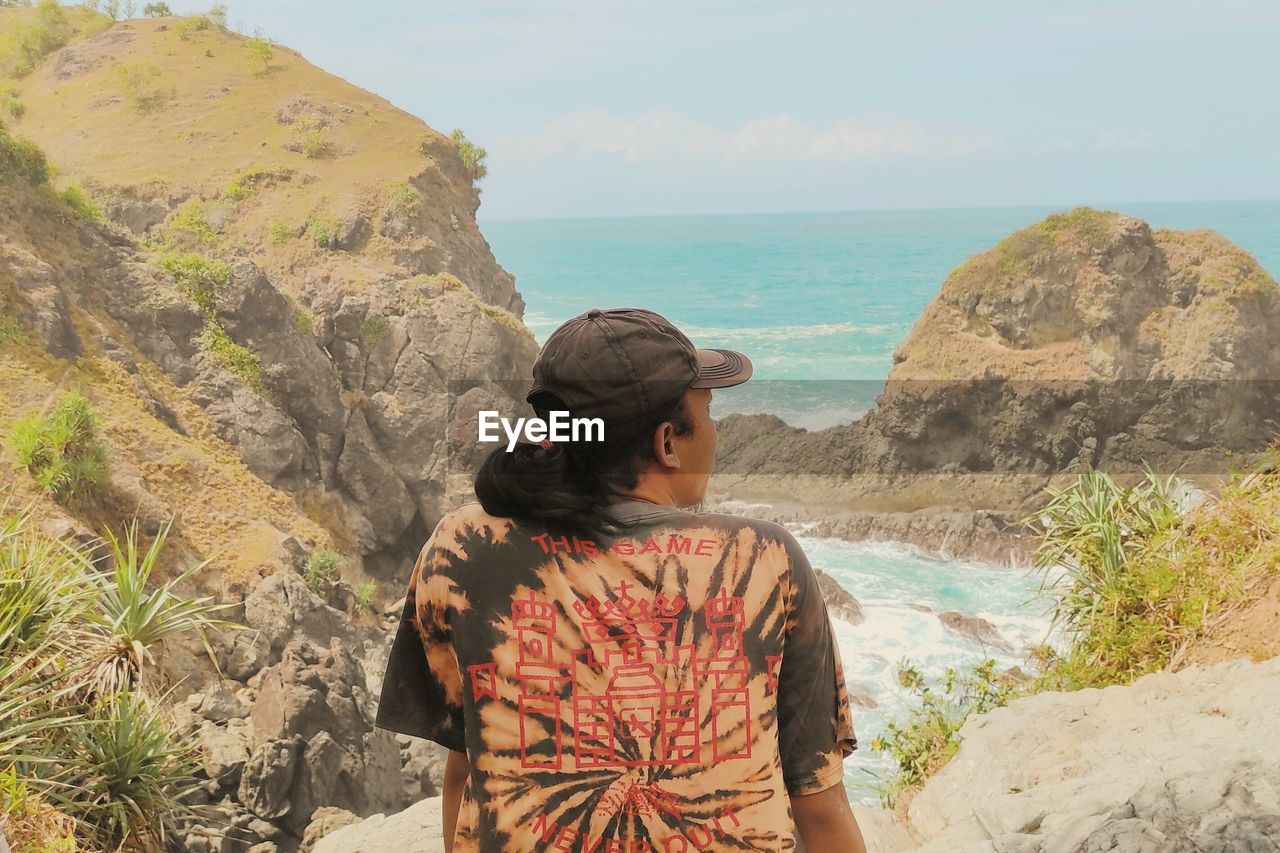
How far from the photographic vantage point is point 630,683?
46.4 inches

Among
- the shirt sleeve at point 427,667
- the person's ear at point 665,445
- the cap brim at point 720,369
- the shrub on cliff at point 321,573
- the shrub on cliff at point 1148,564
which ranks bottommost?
the shrub on cliff at point 321,573

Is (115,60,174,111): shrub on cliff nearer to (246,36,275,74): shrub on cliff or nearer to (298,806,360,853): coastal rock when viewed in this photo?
(246,36,275,74): shrub on cliff

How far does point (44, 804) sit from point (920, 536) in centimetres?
2128

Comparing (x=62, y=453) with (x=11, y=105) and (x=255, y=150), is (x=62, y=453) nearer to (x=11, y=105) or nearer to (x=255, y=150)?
(x=255, y=150)

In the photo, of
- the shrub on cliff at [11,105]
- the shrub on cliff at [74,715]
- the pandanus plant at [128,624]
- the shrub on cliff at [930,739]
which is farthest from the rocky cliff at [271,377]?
the shrub on cliff at [930,739]

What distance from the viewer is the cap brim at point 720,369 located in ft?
4.13

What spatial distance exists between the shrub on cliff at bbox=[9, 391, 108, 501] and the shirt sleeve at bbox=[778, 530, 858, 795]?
13259 millimetres

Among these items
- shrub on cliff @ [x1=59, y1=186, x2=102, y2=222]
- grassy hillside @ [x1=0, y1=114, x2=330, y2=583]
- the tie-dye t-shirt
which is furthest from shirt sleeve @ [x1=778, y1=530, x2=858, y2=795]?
shrub on cliff @ [x1=59, y1=186, x2=102, y2=222]

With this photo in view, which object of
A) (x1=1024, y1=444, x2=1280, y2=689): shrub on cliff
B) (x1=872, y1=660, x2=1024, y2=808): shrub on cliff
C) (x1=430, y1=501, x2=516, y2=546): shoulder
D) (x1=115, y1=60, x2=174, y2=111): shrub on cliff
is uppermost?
(x1=115, y1=60, x2=174, y2=111): shrub on cliff

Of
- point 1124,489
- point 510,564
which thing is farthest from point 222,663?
point 510,564

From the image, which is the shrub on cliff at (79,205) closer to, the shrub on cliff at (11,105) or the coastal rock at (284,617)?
the coastal rock at (284,617)

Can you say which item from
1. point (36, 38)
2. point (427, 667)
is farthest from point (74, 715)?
point (36, 38)

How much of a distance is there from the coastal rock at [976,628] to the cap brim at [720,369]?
17.4 m

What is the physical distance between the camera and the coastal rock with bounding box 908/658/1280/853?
2559 millimetres
